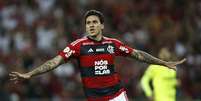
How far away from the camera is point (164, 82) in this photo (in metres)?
14.4

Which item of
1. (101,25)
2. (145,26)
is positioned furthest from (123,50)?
(145,26)

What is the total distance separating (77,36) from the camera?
18078 mm

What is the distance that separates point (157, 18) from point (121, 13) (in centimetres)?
90

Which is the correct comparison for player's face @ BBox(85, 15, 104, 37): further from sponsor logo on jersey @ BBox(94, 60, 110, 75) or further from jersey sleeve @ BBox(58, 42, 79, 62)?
sponsor logo on jersey @ BBox(94, 60, 110, 75)

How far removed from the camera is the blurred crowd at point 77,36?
17.0 m

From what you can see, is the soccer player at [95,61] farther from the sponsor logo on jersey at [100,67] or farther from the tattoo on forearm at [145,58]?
the tattoo on forearm at [145,58]

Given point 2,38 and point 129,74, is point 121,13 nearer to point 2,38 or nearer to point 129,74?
point 129,74

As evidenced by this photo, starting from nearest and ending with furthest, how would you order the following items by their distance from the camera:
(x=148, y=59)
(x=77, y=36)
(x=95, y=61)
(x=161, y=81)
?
(x=95, y=61) < (x=148, y=59) < (x=161, y=81) < (x=77, y=36)

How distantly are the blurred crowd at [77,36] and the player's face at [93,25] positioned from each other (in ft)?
21.5

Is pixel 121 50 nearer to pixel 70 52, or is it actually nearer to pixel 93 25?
pixel 93 25

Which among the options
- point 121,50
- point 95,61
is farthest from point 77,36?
point 95,61

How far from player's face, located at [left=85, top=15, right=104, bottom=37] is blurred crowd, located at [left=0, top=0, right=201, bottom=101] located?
655cm

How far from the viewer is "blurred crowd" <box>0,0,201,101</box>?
55.9ft

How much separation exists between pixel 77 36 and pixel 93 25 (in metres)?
8.32
